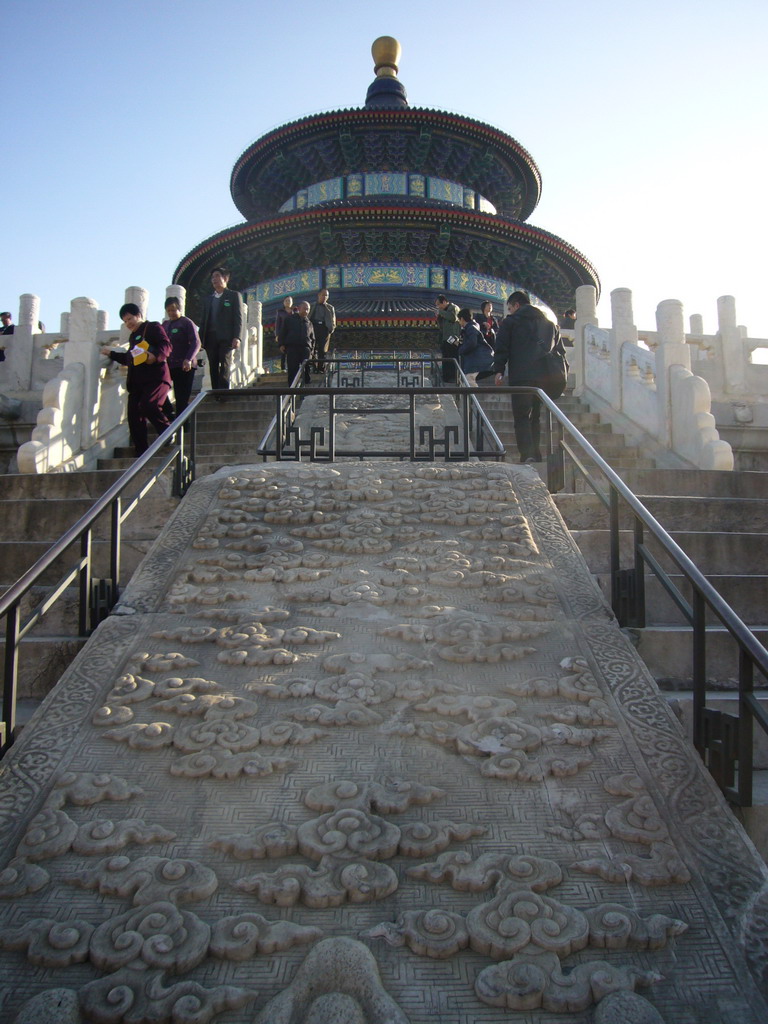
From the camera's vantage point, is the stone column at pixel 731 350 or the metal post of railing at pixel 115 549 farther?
the stone column at pixel 731 350

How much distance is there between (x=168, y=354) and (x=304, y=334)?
16.0 feet

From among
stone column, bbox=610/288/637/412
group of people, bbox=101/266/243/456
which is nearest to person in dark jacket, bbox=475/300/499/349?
stone column, bbox=610/288/637/412

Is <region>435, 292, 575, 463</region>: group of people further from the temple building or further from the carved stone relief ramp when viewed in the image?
the temple building

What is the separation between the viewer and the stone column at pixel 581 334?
11.6 metres

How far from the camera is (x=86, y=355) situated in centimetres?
912

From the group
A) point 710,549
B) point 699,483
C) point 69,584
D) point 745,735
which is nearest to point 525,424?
point 699,483

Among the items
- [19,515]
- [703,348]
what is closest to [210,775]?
[19,515]

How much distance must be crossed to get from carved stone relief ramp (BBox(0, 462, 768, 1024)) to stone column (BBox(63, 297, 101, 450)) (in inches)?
182

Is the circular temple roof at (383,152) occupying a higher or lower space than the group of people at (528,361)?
higher

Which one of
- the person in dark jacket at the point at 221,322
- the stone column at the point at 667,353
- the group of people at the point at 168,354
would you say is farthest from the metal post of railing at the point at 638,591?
the person in dark jacket at the point at 221,322

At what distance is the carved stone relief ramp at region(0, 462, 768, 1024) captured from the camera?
226 centimetres

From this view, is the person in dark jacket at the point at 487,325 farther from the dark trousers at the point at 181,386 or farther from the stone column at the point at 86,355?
the stone column at the point at 86,355

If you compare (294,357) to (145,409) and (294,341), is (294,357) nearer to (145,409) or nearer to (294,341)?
(294,341)

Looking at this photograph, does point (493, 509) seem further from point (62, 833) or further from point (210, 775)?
point (62, 833)
